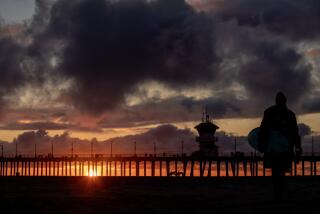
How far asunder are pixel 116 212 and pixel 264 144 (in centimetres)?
326

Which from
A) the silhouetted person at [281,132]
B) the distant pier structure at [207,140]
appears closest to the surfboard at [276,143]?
the silhouetted person at [281,132]

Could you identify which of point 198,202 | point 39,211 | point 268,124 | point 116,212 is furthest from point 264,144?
point 39,211

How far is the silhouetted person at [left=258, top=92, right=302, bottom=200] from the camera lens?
9281 mm

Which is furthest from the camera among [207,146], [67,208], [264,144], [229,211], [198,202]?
[207,146]

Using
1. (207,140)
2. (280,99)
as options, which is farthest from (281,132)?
(207,140)

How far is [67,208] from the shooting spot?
782cm

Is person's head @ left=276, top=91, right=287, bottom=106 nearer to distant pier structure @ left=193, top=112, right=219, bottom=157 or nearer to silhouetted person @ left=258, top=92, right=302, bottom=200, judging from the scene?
silhouetted person @ left=258, top=92, right=302, bottom=200

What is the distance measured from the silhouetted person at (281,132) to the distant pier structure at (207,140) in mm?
87254

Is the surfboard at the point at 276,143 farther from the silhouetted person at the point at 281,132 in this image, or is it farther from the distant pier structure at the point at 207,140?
the distant pier structure at the point at 207,140

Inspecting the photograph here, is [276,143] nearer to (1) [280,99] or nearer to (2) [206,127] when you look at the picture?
(1) [280,99]

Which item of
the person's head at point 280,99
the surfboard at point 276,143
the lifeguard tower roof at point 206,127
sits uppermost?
the lifeguard tower roof at point 206,127

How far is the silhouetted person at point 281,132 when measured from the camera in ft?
30.5

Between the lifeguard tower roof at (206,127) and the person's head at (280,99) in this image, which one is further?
the lifeguard tower roof at (206,127)

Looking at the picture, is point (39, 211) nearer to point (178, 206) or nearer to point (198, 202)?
point (178, 206)
